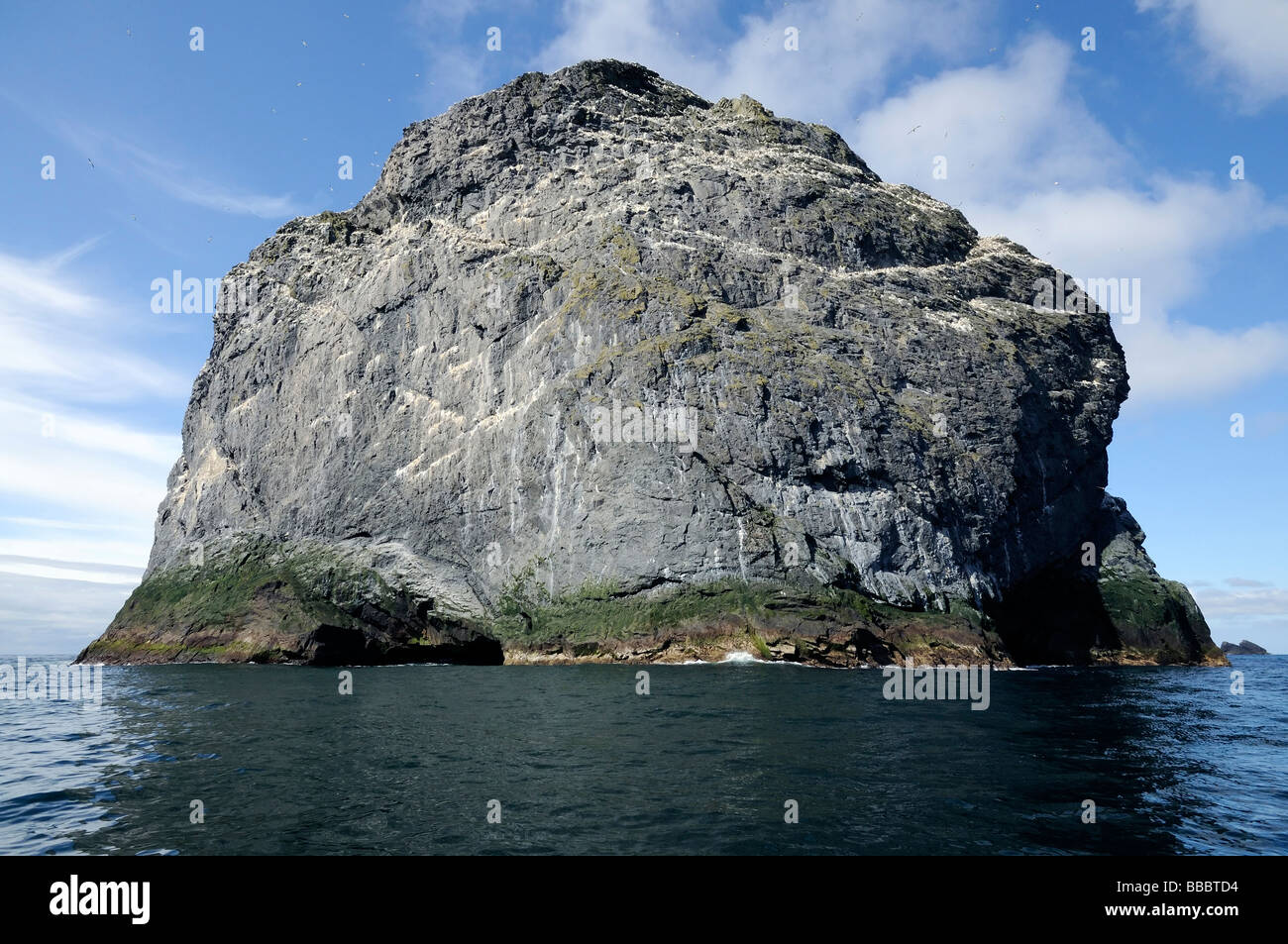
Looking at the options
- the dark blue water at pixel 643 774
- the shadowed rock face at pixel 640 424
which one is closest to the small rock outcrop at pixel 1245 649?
the shadowed rock face at pixel 640 424

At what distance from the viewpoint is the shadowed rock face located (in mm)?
54812

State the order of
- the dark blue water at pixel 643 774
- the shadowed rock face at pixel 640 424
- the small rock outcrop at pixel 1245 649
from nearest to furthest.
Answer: the dark blue water at pixel 643 774
the shadowed rock face at pixel 640 424
the small rock outcrop at pixel 1245 649

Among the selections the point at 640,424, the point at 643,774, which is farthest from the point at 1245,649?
the point at 643,774

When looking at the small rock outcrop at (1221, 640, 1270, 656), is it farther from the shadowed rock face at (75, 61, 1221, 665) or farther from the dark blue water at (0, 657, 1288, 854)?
the dark blue water at (0, 657, 1288, 854)

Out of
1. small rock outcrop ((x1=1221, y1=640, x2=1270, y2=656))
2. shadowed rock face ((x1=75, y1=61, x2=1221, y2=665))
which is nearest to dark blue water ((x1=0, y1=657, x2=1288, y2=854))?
shadowed rock face ((x1=75, y1=61, x2=1221, y2=665))

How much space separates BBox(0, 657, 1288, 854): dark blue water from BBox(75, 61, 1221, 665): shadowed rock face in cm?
2242

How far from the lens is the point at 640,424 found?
5753cm

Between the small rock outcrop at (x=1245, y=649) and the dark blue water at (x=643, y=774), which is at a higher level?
the dark blue water at (x=643, y=774)

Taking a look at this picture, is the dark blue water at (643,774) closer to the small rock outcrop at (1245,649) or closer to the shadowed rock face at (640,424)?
the shadowed rock face at (640,424)

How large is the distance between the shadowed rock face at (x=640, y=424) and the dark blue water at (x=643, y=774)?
882 inches

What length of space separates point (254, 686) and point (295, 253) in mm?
62586

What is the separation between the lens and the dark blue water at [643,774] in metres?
12.6
